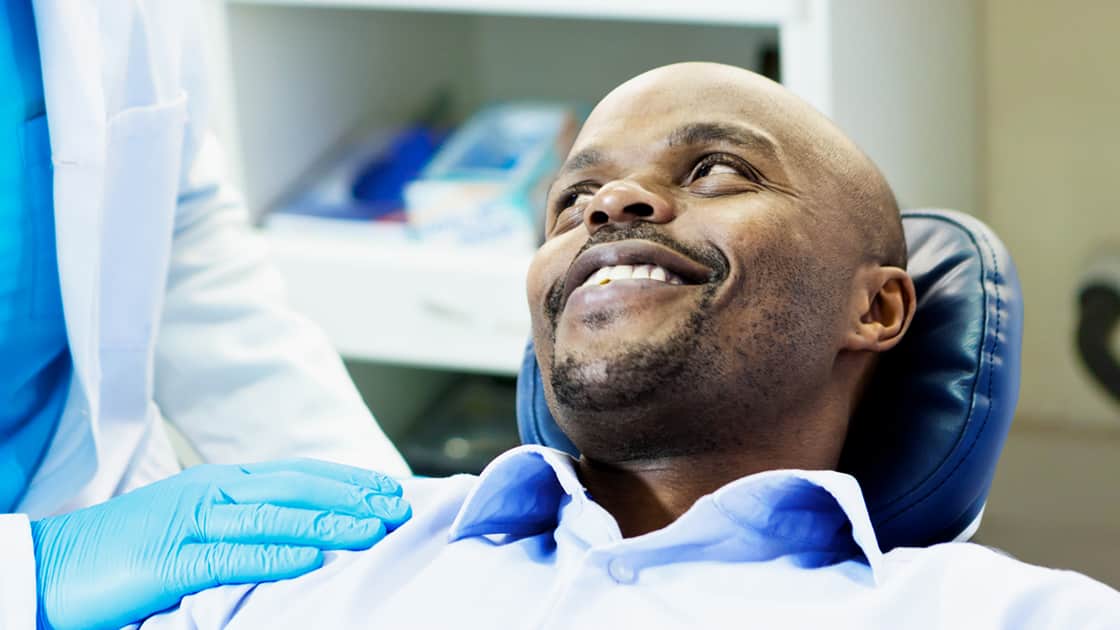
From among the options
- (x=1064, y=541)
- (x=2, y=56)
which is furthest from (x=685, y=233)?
(x=1064, y=541)

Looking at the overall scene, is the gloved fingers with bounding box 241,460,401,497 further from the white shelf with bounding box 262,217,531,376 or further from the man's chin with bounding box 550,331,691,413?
the white shelf with bounding box 262,217,531,376

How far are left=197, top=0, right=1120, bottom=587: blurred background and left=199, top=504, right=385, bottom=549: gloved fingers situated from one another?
101cm

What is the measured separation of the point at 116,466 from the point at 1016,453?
1657mm

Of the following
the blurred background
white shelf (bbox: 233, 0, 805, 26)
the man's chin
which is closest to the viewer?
the man's chin

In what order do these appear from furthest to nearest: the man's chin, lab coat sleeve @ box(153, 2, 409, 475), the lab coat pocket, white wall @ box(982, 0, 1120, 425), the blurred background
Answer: white wall @ box(982, 0, 1120, 425) → the blurred background → lab coat sleeve @ box(153, 2, 409, 475) → the lab coat pocket → the man's chin

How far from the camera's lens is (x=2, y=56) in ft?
4.14

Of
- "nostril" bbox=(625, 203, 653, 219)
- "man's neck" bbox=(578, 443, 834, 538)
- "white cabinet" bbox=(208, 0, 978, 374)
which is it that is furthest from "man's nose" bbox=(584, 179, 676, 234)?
"white cabinet" bbox=(208, 0, 978, 374)

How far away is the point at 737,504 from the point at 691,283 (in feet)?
0.65

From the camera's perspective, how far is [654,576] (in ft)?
3.67

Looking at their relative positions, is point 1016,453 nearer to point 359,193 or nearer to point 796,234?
point 359,193

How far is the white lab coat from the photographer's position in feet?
4.24

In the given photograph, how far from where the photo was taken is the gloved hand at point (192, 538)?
1.18m

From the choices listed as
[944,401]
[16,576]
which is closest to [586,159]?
[944,401]

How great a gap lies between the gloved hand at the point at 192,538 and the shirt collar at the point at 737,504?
0.09 metres
